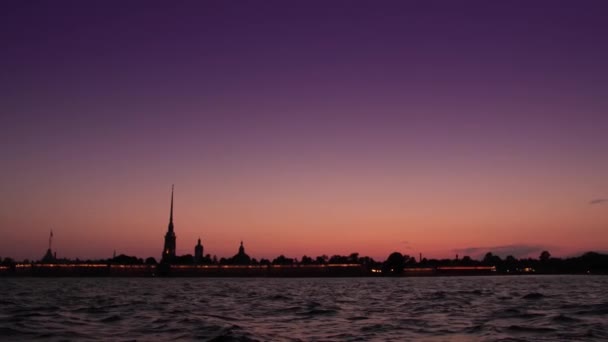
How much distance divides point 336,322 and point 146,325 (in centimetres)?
1232

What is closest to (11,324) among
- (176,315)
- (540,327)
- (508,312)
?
(176,315)

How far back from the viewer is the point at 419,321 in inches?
1586

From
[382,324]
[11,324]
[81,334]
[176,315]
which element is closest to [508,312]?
[382,324]

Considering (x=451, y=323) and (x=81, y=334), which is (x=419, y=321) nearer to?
(x=451, y=323)

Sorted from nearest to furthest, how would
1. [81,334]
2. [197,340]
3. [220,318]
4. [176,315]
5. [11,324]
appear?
[197,340], [81,334], [11,324], [220,318], [176,315]

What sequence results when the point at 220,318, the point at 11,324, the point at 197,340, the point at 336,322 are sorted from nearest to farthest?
the point at 197,340, the point at 11,324, the point at 336,322, the point at 220,318

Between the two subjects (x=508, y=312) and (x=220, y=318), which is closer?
(x=220, y=318)

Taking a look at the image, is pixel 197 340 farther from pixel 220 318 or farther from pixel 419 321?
pixel 419 321

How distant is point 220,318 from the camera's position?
4381cm

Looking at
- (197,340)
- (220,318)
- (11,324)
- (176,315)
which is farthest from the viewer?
(176,315)

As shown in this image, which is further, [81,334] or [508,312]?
[508,312]

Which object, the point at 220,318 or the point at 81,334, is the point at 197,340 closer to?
the point at 81,334

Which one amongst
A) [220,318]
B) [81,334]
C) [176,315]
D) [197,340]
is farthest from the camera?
[176,315]

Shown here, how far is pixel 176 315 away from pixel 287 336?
17.5 m
